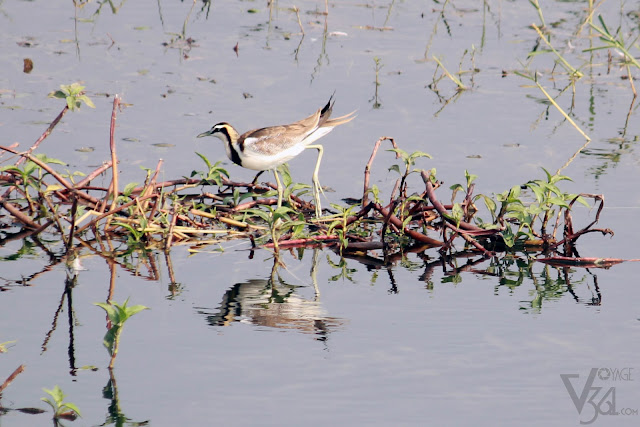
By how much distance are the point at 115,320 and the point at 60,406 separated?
50cm

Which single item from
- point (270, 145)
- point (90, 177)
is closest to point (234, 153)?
point (270, 145)

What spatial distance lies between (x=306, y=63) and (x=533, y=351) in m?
6.43

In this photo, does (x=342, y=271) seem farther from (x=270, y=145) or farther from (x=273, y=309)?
(x=270, y=145)

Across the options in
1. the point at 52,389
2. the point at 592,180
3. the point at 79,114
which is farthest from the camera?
the point at 79,114

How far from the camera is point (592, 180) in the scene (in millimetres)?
8492

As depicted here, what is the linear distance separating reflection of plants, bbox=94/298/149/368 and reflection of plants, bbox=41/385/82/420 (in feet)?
1.28

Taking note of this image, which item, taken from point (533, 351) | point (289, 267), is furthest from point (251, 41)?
point (533, 351)

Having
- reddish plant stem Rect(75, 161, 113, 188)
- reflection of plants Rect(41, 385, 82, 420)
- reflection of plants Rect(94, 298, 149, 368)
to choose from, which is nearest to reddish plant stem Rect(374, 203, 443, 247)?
reddish plant stem Rect(75, 161, 113, 188)

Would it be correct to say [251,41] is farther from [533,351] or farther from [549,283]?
[533,351]

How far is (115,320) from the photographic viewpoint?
15.8 feet

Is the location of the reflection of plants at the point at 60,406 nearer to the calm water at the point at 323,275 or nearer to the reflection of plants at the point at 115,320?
the calm water at the point at 323,275

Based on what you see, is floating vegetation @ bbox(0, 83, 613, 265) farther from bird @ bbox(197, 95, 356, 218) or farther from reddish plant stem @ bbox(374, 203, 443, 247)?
bird @ bbox(197, 95, 356, 218)

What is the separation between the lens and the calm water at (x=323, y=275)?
4984mm

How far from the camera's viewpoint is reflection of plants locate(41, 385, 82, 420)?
4461 mm
